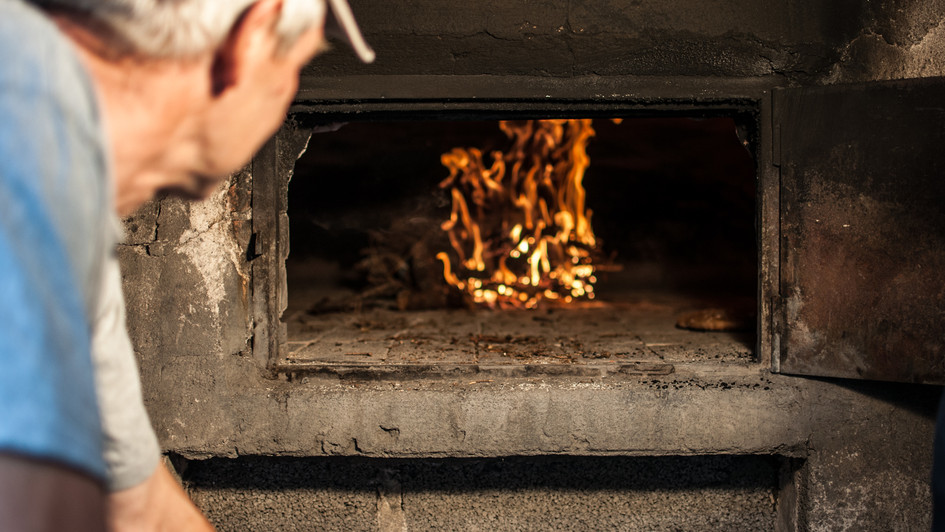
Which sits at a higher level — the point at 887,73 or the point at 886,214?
the point at 887,73

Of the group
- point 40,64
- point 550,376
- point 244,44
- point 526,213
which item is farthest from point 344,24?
point 526,213

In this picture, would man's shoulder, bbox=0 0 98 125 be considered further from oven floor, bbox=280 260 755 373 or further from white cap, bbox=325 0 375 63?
oven floor, bbox=280 260 755 373

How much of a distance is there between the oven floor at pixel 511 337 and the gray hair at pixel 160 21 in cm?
207

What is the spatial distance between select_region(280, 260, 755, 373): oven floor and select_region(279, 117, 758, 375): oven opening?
6 cm

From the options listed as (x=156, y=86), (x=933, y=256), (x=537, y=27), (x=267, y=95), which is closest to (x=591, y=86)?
(x=537, y=27)

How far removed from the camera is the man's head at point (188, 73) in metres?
0.69

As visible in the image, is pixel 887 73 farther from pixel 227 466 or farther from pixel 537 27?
pixel 227 466

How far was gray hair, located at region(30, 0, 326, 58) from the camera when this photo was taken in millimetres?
672

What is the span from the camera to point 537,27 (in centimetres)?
253

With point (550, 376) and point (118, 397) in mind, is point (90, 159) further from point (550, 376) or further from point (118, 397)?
point (550, 376)

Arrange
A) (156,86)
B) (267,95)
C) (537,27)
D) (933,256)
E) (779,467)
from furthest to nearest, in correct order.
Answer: (779,467) → (537,27) → (933,256) → (267,95) → (156,86)

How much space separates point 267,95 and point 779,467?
2792mm

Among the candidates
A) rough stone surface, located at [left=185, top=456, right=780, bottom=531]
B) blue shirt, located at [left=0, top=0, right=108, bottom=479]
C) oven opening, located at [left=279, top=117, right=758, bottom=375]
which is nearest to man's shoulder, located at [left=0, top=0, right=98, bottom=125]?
blue shirt, located at [left=0, top=0, right=108, bottom=479]

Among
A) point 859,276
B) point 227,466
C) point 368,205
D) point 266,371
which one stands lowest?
point 227,466
